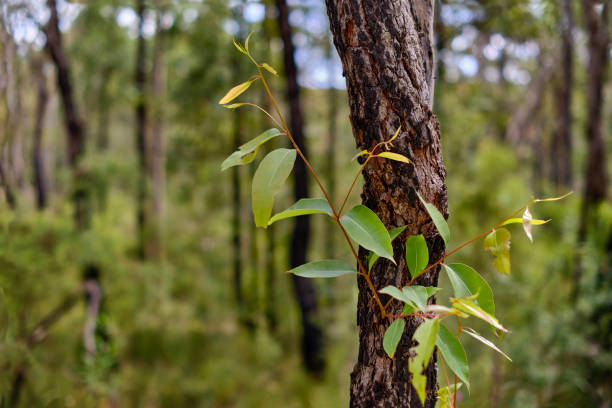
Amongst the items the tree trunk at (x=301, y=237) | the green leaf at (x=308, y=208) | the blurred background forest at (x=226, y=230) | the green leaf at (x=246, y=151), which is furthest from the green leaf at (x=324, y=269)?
the tree trunk at (x=301, y=237)

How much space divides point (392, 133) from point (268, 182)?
0.24m

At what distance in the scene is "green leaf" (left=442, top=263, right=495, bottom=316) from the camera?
27.5 inches

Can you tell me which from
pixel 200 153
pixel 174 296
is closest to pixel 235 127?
pixel 200 153

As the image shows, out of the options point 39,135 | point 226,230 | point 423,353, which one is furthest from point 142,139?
point 423,353

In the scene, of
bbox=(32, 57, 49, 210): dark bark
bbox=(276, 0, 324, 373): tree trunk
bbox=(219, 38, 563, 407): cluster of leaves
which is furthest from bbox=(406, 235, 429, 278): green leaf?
bbox=(32, 57, 49, 210): dark bark

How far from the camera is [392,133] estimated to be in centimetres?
72

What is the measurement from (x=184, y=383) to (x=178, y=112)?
4.16 metres

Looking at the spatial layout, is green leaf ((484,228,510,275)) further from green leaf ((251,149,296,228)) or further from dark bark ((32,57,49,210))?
dark bark ((32,57,49,210))

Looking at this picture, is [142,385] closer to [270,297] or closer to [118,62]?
[270,297]

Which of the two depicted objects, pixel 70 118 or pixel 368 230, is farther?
pixel 70 118

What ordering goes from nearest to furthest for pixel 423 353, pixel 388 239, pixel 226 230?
pixel 423 353 < pixel 388 239 < pixel 226 230

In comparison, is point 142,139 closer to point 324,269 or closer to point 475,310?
point 324,269

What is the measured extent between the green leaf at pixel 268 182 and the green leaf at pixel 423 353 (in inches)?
10.8

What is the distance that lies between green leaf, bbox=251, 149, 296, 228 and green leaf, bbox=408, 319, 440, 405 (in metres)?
0.27
